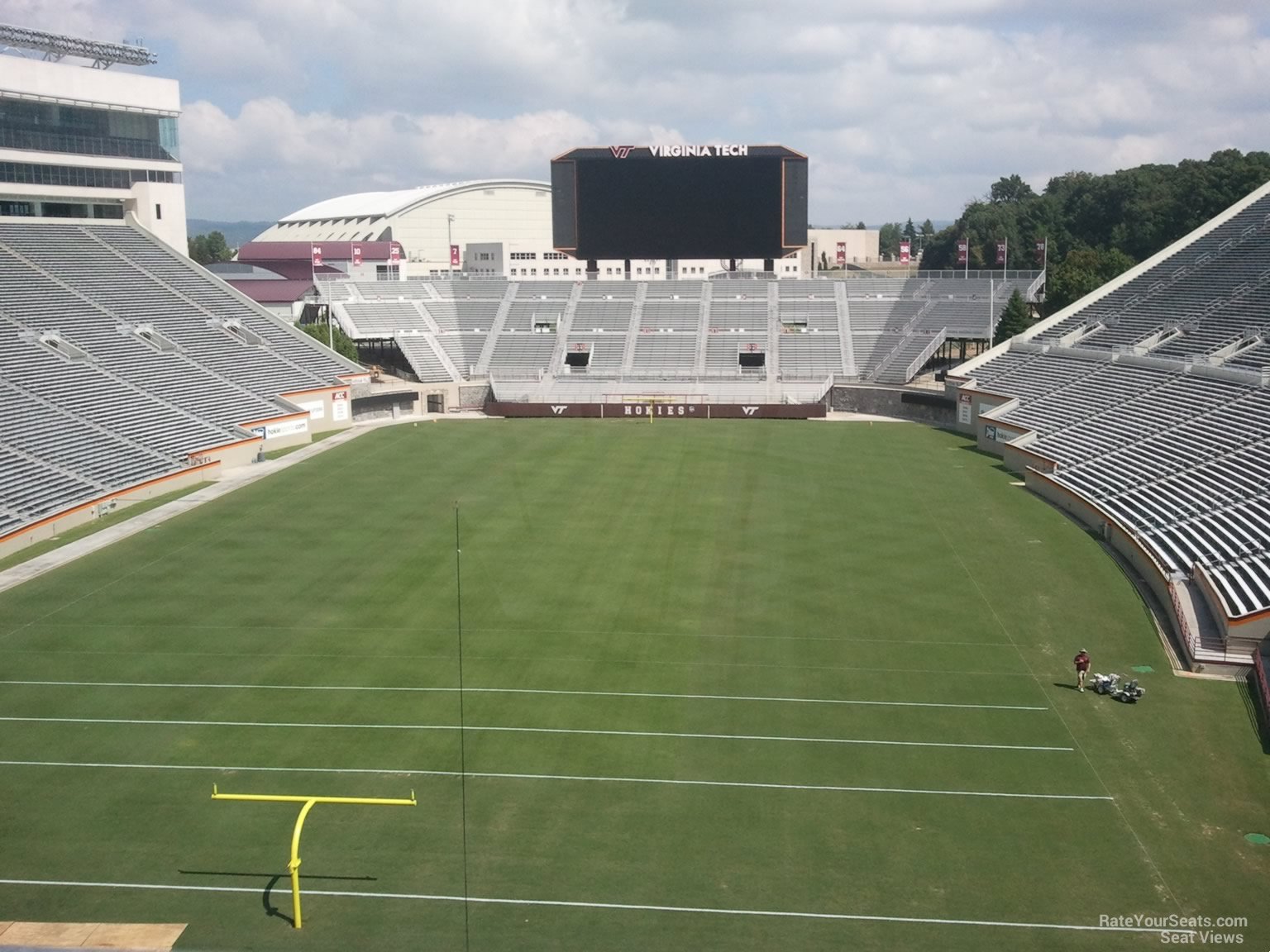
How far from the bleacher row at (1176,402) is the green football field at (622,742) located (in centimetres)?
241

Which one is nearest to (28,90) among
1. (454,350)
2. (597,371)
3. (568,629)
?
(454,350)

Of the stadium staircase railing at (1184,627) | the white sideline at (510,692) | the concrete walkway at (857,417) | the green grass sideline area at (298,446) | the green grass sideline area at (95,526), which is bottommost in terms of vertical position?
the white sideline at (510,692)

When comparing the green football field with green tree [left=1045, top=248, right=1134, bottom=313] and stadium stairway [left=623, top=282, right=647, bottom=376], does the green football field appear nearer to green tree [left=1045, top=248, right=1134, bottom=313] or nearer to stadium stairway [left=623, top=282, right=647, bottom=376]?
stadium stairway [left=623, top=282, right=647, bottom=376]

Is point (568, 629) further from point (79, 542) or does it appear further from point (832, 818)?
point (79, 542)

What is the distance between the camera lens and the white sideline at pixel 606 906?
14117 mm

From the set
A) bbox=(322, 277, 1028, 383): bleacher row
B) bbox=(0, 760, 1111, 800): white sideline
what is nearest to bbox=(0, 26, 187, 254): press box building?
bbox=(322, 277, 1028, 383): bleacher row

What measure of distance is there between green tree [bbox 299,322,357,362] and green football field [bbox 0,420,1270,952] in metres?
32.4

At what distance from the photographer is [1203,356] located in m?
43.2

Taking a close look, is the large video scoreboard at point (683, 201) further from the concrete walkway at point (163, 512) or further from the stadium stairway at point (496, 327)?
the concrete walkway at point (163, 512)

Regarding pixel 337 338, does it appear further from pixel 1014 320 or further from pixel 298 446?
pixel 1014 320

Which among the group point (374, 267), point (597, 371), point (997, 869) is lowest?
point (997, 869)

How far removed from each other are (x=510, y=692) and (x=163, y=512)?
65.4ft

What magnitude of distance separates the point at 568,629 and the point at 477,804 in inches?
314

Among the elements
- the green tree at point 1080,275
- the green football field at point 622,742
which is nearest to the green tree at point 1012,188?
the green tree at point 1080,275
